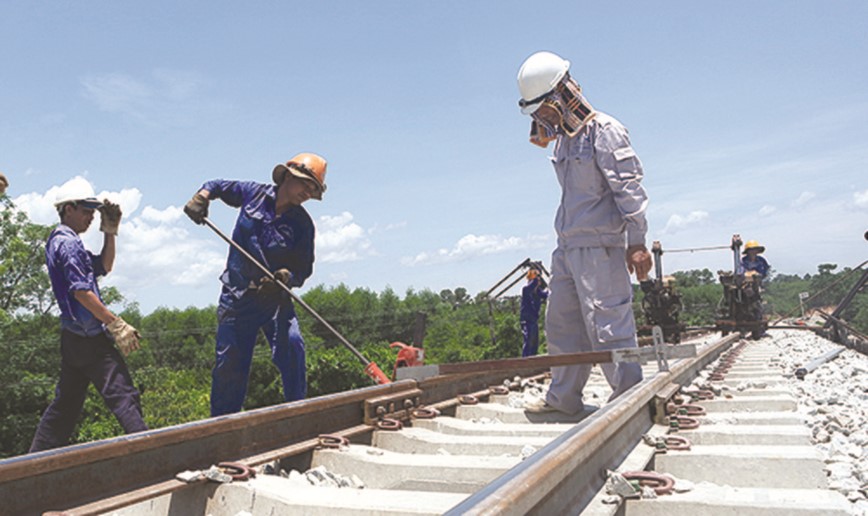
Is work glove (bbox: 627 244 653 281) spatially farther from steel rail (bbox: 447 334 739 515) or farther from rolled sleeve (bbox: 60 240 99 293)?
rolled sleeve (bbox: 60 240 99 293)

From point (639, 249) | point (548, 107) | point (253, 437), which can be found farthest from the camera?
point (548, 107)

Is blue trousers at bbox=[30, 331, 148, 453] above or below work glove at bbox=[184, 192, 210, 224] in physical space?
→ below

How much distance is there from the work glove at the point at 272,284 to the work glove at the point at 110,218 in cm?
89

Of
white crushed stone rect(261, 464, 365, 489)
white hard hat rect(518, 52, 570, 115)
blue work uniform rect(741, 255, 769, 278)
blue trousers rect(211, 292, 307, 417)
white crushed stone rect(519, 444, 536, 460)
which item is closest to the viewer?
white crushed stone rect(261, 464, 365, 489)

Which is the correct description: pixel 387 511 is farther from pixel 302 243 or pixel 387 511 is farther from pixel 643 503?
pixel 302 243

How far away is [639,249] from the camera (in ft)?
11.8

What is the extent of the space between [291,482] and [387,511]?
568 millimetres

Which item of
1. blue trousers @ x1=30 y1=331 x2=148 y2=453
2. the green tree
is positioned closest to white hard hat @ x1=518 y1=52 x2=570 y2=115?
blue trousers @ x1=30 y1=331 x2=148 y2=453

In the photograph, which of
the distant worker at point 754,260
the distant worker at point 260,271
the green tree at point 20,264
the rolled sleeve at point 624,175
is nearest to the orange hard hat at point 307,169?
the distant worker at point 260,271

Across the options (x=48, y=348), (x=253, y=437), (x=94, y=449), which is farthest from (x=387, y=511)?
A: (x=48, y=348)

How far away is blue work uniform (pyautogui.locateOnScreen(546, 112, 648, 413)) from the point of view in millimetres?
3619

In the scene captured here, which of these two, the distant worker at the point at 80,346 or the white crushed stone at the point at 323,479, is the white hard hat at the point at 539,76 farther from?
the distant worker at the point at 80,346

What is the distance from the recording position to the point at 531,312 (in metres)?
9.98

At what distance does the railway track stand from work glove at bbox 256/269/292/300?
109cm
